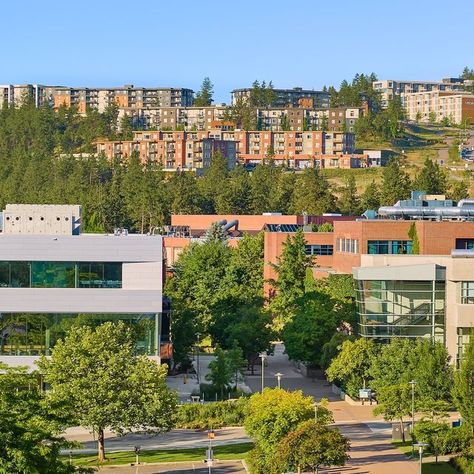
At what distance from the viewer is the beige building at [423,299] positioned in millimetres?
69625

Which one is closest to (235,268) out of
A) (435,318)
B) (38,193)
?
(435,318)

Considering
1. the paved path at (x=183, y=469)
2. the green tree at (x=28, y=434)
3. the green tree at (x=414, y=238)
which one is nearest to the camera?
the green tree at (x=28, y=434)

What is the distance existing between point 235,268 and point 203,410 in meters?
31.4

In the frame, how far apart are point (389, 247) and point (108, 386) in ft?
122

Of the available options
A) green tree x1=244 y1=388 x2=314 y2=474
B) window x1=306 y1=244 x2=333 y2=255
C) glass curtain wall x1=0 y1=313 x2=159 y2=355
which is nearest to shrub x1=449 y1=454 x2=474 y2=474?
green tree x1=244 y1=388 x2=314 y2=474

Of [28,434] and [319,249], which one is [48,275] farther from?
[319,249]

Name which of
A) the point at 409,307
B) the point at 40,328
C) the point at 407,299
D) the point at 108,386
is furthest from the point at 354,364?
the point at 108,386

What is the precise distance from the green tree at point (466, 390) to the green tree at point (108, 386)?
11.6 metres

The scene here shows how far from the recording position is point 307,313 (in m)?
81.0

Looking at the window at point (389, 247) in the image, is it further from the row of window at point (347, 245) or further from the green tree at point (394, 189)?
the green tree at point (394, 189)

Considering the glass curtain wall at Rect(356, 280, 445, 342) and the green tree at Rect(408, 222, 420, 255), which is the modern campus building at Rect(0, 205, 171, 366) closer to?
the glass curtain wall at Rect(356, 280, 445, 342)

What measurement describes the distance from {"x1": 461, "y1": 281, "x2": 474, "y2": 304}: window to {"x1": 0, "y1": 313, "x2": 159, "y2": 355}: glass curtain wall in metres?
15.9

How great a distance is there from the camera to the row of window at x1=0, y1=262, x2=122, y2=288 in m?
68.6

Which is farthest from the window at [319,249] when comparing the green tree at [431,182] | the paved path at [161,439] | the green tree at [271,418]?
the green tree at [271,418]
